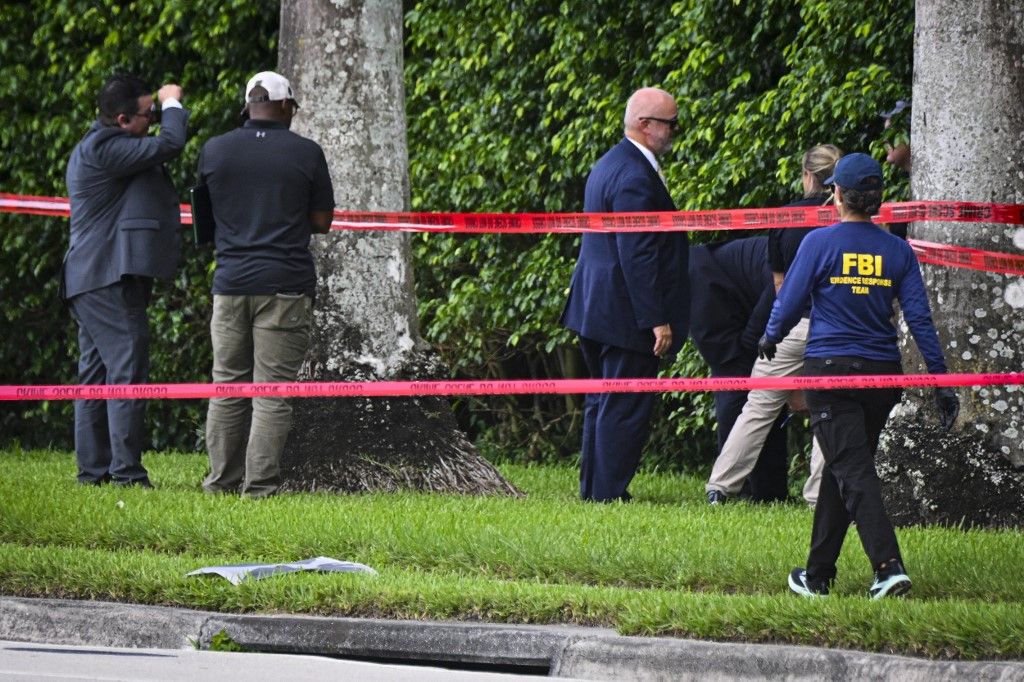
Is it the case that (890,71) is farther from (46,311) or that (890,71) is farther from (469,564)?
(46,311)

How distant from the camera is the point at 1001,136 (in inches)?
322

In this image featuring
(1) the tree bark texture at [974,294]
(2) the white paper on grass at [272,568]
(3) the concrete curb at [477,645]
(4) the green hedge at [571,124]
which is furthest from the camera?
(4) the green hedge at [571,124]

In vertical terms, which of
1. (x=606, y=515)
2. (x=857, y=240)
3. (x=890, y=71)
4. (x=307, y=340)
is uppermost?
(x=890, y=71)

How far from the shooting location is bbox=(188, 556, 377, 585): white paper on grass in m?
6.46

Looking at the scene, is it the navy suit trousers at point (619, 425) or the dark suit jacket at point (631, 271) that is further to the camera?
the navy suit trousers at point (619, 425)

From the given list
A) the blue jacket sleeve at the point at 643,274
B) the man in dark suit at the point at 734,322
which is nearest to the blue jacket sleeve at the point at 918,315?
the blue jacket sleeve at the point at 643,274

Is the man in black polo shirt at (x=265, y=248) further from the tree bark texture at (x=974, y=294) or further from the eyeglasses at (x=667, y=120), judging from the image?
the tree bark texture at (x=974, y=294)

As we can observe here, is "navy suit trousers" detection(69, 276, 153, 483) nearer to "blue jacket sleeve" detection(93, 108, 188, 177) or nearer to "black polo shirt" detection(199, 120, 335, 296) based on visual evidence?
"blue jacket sleeve" detection(93, 108, 188, 177)

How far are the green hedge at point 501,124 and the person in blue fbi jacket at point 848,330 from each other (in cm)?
336

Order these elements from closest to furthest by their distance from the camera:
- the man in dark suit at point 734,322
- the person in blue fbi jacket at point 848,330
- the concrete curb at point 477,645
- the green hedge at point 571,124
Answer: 1. the concrete curb at point 477,645
2. the person in blue fbi jacket at point 848,330
3. the man in dark suit at point 734,322
4. the green hedge at point 571,124

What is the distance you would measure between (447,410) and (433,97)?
402 cm

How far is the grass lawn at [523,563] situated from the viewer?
5.62 m

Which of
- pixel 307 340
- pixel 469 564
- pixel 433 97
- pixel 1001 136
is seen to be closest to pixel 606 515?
pixel 469 564

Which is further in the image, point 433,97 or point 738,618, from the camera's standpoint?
point 433,97
